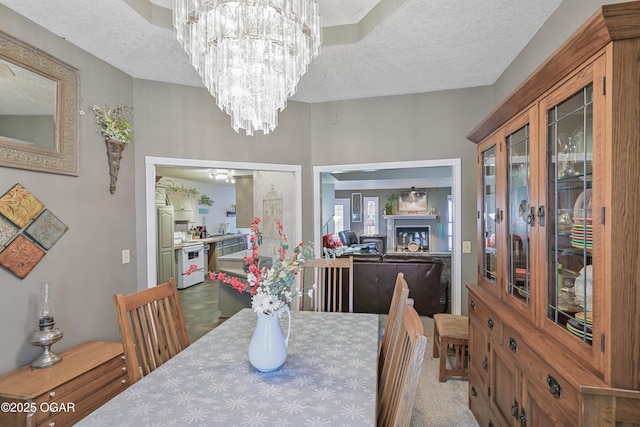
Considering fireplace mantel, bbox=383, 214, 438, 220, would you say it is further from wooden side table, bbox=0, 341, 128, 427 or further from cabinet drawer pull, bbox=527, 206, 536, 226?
wooden side table, bbox=0, 341, 128, 427

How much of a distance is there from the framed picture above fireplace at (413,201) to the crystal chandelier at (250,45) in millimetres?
8816

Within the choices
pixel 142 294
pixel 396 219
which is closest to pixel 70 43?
pixel 142 294

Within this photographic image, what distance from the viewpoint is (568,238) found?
1.33m

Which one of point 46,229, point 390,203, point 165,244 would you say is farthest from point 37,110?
point 390,203

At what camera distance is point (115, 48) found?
2.44m

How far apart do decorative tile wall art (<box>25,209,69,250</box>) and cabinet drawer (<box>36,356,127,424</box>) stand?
878 mm

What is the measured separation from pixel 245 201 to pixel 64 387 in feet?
12.7

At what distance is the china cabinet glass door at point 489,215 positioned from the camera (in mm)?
2123

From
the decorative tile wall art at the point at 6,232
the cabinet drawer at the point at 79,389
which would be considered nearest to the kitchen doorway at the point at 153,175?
the cabinet drawer at the point at 79,389

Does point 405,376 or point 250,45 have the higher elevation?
point 250,45

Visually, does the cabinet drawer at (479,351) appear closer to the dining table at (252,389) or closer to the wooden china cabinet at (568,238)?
the wooden china cabinet at (568,238)

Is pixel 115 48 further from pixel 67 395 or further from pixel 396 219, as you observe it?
pixel 396 219

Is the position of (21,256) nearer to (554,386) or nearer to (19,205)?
(19,205)

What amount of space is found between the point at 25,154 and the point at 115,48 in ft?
3.29
